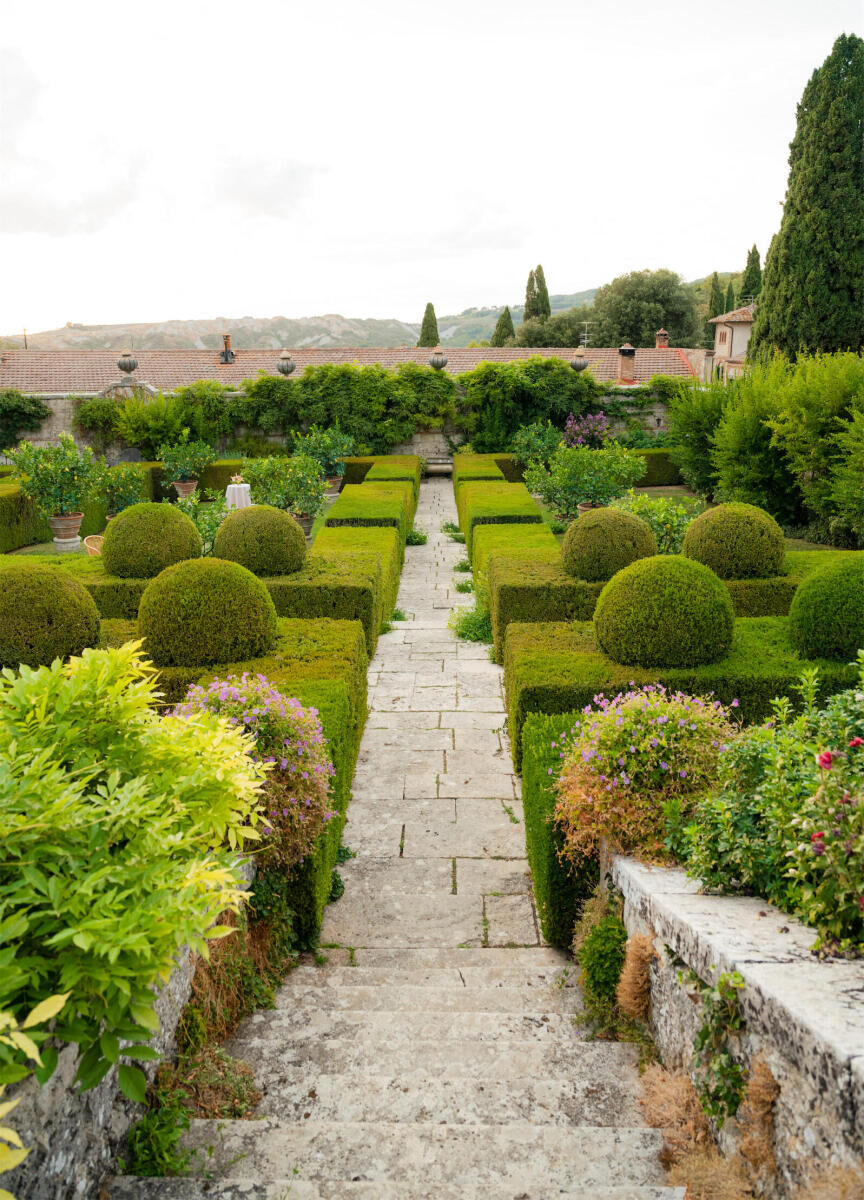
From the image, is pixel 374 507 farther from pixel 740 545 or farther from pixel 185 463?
pixel 185 463

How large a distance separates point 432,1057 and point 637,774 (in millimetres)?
1447

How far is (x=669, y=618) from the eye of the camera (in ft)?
20.2

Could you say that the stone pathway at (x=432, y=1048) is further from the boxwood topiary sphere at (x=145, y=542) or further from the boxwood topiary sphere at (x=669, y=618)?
the boxwood topiary sphere at (x=145, y=542)

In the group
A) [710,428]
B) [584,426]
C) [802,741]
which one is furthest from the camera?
[584,426]

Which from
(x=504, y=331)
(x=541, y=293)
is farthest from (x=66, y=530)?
(x=541, y=293)

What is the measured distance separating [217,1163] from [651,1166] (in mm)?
1228

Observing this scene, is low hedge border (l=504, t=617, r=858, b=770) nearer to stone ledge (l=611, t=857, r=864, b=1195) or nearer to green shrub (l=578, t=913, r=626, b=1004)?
green shrub (l=578, t=913, r=626, b=1004)

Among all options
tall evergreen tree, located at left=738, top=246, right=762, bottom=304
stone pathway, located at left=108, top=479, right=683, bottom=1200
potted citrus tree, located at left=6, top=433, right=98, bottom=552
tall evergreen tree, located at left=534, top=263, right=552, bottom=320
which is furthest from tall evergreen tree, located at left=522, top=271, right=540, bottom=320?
stone pathway, located at left=108, top=479, right=683, bottom=1200

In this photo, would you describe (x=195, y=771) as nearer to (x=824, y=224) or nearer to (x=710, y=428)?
(x=710, y=428)

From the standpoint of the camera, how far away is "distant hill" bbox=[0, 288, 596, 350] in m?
110

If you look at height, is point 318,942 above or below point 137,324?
below

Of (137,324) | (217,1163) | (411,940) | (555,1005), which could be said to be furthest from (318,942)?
(137,324)

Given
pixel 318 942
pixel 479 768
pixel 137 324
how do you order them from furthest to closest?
pixel 137 324 < pixel 479 768 < pixel 318 942

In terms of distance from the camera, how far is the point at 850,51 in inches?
709
